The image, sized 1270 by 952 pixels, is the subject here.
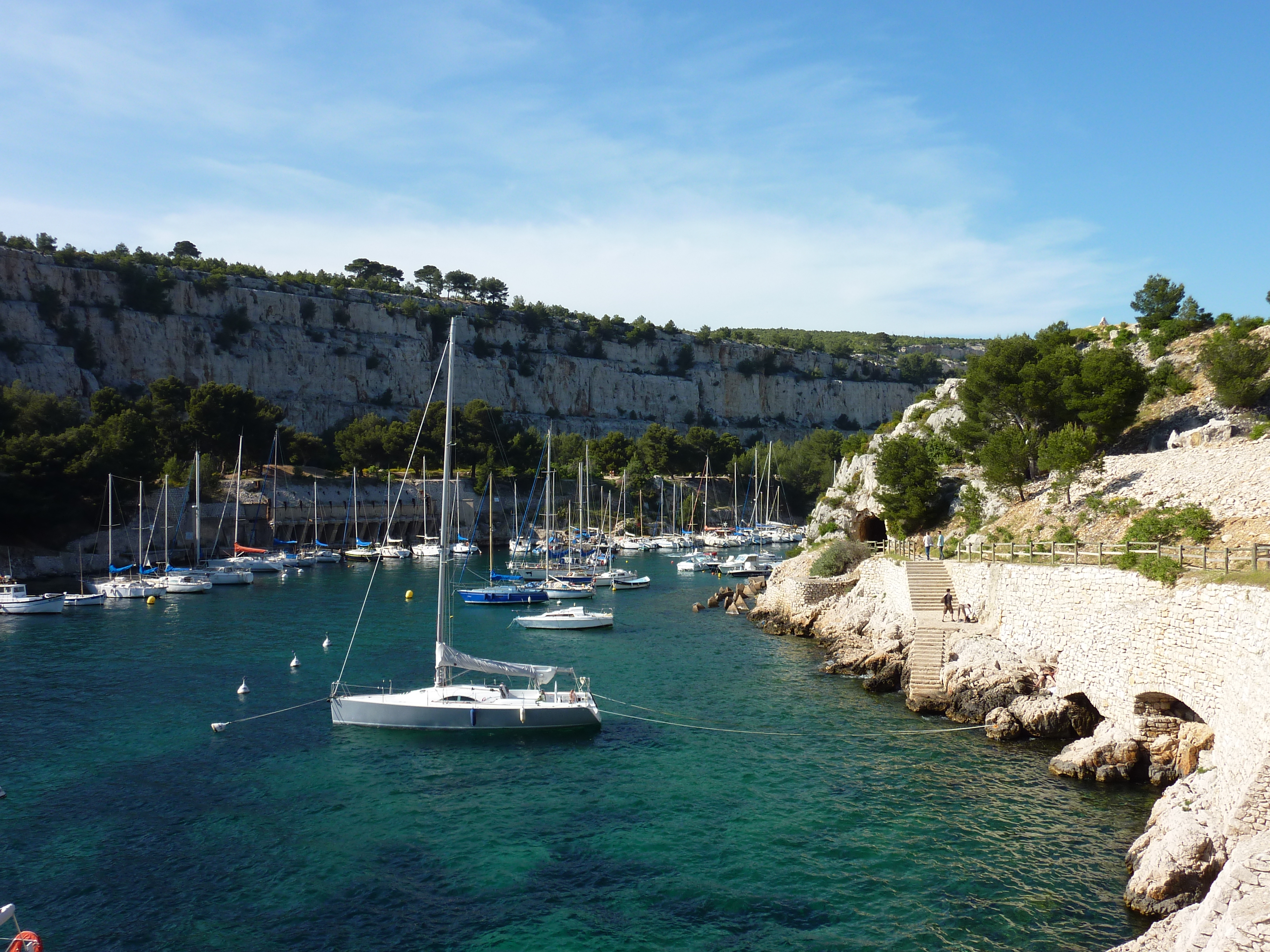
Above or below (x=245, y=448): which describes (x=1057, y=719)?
below

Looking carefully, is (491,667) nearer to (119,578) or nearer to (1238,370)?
(1238,370)

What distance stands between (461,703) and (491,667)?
5.22ft

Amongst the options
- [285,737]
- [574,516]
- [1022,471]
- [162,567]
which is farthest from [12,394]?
[1022,471]

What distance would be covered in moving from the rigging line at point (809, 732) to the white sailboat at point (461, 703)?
2803 millimetres

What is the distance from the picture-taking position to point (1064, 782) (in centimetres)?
1836

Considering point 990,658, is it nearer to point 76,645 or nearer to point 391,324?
point 76,645

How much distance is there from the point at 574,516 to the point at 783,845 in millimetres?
79838

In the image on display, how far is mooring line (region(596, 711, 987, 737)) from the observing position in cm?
2253

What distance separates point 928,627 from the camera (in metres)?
26.9

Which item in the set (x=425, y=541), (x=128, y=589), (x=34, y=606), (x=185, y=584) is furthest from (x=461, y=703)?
(x=425, y=541)

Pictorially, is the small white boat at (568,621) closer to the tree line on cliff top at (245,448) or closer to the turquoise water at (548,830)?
the turquoise water at (548,830)

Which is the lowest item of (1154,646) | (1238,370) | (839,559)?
(1154,646)

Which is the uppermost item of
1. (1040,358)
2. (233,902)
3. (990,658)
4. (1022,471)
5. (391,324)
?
(391,324)

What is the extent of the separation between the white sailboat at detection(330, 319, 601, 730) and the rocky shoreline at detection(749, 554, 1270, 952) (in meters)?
10.2
